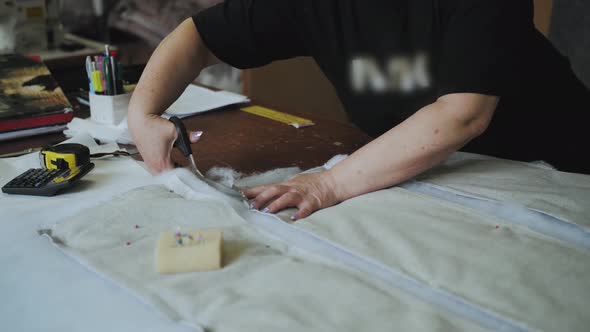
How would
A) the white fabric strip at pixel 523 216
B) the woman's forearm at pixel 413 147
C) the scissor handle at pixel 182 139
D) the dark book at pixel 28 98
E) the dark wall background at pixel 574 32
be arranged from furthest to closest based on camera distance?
the dark wall background at pixel 574 32 < the dark book at pixel 28 98 < the scissor handle at pixel 182 139 < the woman's forearm at pixel 413 147 < the white fabric strip at pixel 523 216

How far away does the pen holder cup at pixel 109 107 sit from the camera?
4.20ft

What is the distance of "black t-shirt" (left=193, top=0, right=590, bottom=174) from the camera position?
98 centimetres

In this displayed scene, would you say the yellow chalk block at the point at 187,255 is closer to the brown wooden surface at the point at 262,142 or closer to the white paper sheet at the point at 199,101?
the brown wooden surface at the point at 262,142

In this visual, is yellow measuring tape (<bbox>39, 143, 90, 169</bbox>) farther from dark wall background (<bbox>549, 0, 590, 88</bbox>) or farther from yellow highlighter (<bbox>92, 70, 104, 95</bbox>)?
dark wall background (<bbox>549, 0, 590, 88</bbox>)

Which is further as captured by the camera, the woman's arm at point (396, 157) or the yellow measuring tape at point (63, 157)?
the yellow measuring tape at point (63, 157)

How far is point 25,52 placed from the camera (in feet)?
6.95

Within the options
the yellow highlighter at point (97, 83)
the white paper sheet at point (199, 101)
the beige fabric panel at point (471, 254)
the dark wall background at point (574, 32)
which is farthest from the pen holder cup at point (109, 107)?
the dark wall background at point (574, 32)

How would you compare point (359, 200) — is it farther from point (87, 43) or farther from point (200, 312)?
point (87, 43)

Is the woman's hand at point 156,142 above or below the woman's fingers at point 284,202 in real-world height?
above

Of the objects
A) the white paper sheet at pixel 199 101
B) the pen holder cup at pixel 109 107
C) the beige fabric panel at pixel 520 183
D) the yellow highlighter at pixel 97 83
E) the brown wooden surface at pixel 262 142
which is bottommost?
the brown wooden surface at pixel 262 142

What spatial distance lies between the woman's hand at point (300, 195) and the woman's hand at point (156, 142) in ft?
0.63

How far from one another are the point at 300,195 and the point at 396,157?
156mm

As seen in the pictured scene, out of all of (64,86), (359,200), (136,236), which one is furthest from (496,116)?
(64,86)

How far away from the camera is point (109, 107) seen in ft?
4.19
